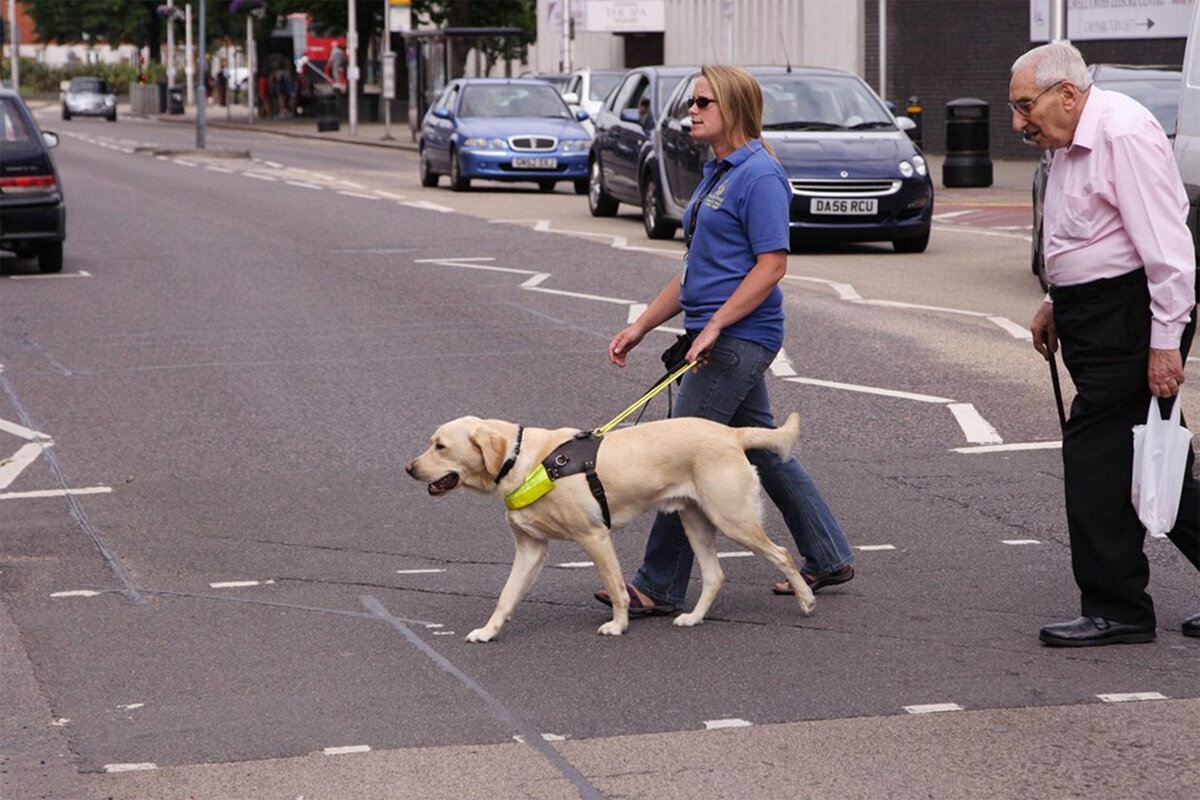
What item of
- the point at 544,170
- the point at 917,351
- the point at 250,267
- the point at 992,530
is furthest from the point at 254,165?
the point at 992,530

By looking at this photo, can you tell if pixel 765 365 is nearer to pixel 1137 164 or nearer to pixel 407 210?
pixel 1137 164

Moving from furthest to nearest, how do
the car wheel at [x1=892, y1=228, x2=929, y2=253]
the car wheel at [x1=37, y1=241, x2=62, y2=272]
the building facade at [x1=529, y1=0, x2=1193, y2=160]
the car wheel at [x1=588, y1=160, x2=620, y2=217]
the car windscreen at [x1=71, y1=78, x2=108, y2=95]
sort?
the car windscreen at [x1=71, y1=78, x2=108, y2=95] → the building facade at [x1=529, y1=0, x2=1193, y2=160] → the car wheel at [x1=588, y1=160, x2=620, y2=217] → the car wheel at [x1=892, y1=228, x2=929, y2=253] → the car wheel at [x1=37, y1=241, x2=62, y2=272]

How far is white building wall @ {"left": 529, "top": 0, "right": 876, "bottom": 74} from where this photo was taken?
4416 centimetres

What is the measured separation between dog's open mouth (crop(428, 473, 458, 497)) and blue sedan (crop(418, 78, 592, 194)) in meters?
22.7

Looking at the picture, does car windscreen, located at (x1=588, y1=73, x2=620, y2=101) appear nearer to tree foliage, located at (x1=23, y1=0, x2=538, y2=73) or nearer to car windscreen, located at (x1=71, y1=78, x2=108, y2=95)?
tree foliage, located at (x1=23, y1=0, x2=538, y2=73)

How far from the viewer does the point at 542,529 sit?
6129 mm

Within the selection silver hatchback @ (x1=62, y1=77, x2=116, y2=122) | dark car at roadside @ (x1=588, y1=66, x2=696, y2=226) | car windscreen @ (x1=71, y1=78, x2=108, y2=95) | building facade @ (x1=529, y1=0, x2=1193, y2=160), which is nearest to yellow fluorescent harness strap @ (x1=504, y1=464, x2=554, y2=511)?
dark car at roadside @ (x1=588, y1=66, x2=696, y2=226)

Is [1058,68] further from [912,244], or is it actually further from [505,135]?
[505,135]

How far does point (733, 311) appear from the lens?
247 inches

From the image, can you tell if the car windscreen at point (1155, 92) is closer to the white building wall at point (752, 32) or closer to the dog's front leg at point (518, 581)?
the dog's front leg at point (518, 581)

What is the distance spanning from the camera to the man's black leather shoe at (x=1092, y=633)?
5.92 meters

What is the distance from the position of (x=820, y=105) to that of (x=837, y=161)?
1.29m

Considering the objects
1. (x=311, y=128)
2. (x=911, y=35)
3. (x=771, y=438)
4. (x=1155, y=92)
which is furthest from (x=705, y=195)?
(x=311, y=128)

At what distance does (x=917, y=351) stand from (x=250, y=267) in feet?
25.1
